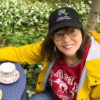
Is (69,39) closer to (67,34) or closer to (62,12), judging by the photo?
(67,34)

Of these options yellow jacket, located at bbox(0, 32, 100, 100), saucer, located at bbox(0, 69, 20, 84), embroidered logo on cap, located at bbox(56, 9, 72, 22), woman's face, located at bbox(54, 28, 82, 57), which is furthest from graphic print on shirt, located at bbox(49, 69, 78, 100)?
embroidered logo on cap, located at bbox(56, 9, 72, 22)

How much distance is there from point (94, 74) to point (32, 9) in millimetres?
3255

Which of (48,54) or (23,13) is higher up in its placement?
(23,13)

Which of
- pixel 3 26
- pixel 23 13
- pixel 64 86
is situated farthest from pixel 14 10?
pixel 64 86

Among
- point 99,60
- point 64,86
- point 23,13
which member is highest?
point 23,13

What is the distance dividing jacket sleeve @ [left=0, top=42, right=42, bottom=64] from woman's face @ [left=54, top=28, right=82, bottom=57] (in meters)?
0.36

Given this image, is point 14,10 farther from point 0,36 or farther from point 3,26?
point 0,36

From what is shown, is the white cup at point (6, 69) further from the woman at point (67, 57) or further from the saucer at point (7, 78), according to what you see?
the woman at point (67, 57)

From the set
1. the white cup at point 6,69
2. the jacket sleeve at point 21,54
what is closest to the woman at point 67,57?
the jacket sleeve at point 21,54

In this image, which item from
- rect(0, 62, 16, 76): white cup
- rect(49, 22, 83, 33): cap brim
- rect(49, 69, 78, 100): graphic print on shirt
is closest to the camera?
rect(49, 22, 83, 33): cap brim

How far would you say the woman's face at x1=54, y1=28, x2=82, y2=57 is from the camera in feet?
4.44

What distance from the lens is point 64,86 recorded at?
158 cm

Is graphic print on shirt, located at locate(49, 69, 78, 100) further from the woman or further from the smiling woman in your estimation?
the smiling woman

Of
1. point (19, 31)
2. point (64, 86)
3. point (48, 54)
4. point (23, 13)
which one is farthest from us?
point (23, 13)
